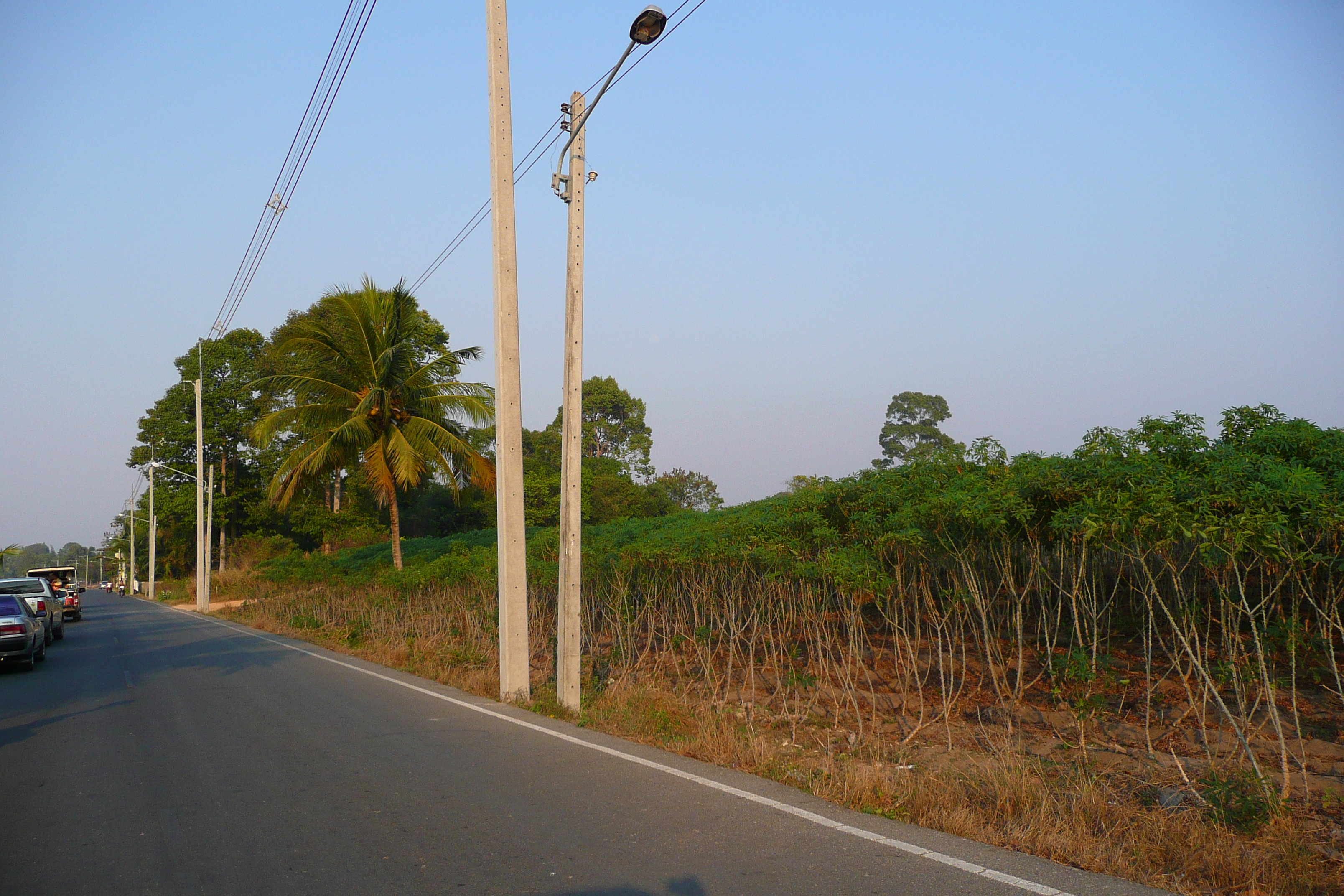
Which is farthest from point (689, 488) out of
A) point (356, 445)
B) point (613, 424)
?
point (356, 445)

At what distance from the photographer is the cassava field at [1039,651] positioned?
595 centimetres

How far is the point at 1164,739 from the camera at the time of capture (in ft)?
30.0

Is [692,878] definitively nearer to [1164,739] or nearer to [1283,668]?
[1164,739]

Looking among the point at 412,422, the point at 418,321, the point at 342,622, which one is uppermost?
the point at 418,321

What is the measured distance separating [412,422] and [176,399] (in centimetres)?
3786

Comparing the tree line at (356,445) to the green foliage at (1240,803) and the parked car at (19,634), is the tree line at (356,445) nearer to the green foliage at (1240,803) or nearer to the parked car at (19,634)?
the parked car at (19,634)

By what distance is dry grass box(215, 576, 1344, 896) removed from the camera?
16.4 ft

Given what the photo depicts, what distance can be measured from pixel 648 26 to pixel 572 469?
197 inches

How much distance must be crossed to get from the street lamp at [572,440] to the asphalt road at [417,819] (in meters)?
0.86

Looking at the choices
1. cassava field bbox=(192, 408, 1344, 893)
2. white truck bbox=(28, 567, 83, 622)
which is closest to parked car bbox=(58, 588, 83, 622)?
white truck bbox=(28, 567, 83, 622)

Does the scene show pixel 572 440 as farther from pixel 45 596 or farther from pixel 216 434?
pixel 216 434

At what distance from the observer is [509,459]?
11.4 metres

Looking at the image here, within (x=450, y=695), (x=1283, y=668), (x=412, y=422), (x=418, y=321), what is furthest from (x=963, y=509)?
(x=418, y=321)

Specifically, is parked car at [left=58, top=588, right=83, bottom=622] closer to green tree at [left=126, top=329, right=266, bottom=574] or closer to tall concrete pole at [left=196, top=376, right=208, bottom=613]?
tall concrete pole at [left=196, top=376, right=208, bottom=613]
